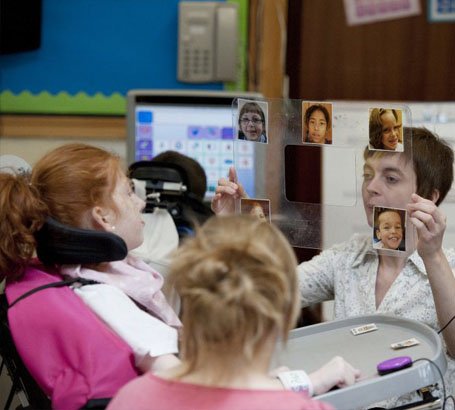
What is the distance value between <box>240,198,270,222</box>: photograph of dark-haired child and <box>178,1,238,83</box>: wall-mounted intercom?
1.68 m

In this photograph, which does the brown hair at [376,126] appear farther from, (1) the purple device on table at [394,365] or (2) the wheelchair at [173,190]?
(2) the wheelchair at [173,190]

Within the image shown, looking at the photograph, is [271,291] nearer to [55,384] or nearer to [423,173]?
[55,384]

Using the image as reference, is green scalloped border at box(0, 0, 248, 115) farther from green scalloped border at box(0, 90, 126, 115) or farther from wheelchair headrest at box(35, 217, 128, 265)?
wheelchair headrest at box(35, 217, 128, 265)

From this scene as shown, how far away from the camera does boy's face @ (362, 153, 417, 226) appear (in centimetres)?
151

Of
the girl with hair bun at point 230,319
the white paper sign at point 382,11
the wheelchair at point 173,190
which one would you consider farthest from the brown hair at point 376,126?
the white paper sign at point 382,11

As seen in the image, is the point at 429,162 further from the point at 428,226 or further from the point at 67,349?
the point at 67,349

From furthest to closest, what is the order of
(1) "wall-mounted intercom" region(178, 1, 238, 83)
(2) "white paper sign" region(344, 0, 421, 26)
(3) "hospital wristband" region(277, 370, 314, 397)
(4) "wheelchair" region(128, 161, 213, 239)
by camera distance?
1. (2) "white paper sign" region(344, 0, 421, 26)
2. (1) "wall-mounted intercom" region(178, 1, 238, 83)
3. (4) "wheelchair" region(128, 161, 213, 239)
4. (3) "hospital wristband" region(277, 370, 314, 397)

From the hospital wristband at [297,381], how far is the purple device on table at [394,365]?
0.47 feet

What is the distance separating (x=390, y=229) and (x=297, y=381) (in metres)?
0.49

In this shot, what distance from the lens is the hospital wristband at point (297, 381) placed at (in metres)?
1.12

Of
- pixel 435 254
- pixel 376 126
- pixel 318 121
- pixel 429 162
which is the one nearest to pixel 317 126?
pixel 318 121

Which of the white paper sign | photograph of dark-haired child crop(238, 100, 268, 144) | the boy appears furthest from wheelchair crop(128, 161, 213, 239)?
the white paper sign

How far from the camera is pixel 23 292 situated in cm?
128

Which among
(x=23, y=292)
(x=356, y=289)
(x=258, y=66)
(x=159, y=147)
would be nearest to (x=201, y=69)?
(x=258, y=66)
